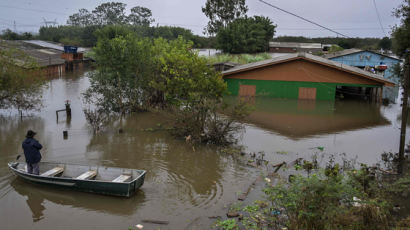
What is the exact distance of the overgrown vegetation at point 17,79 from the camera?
19141 mm

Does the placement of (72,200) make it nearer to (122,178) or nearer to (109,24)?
(122,178)

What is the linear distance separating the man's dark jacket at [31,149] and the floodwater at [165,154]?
43.3 inches

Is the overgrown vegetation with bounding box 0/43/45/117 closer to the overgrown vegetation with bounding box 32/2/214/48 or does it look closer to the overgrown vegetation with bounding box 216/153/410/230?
the overgrown vegetation with bounding box 216/153/410/230

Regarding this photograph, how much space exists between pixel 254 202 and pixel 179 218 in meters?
2.19

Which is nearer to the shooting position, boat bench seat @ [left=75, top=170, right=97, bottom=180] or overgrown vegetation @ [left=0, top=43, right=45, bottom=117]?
boat bench seat @ [left=75, top=170, right=97, bottom=180]

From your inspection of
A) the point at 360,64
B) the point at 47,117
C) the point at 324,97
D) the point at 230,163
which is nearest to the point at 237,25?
the point at 360,64

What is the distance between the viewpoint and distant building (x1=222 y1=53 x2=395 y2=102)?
28422mm

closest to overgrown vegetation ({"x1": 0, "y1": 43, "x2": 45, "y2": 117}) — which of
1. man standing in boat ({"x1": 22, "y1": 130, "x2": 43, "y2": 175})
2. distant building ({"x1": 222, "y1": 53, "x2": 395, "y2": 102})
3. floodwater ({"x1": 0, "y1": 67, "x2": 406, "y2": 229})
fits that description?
floodwater ({"x1": 0, "y1": 67, "x2": 406, "y2": 229})

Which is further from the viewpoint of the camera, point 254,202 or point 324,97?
point 324,97

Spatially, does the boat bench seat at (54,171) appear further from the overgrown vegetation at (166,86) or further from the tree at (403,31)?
the tree at (403,31)

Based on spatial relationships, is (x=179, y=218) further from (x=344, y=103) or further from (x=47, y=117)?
(x=344, y=103)

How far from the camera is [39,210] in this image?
10.5 m

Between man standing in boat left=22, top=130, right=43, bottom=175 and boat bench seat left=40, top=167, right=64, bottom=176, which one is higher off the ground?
man standing in boat left=22, top=130, right=43, bottom=175

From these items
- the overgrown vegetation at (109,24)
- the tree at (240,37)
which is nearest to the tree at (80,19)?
the overgrown vegetation at (109,24)
